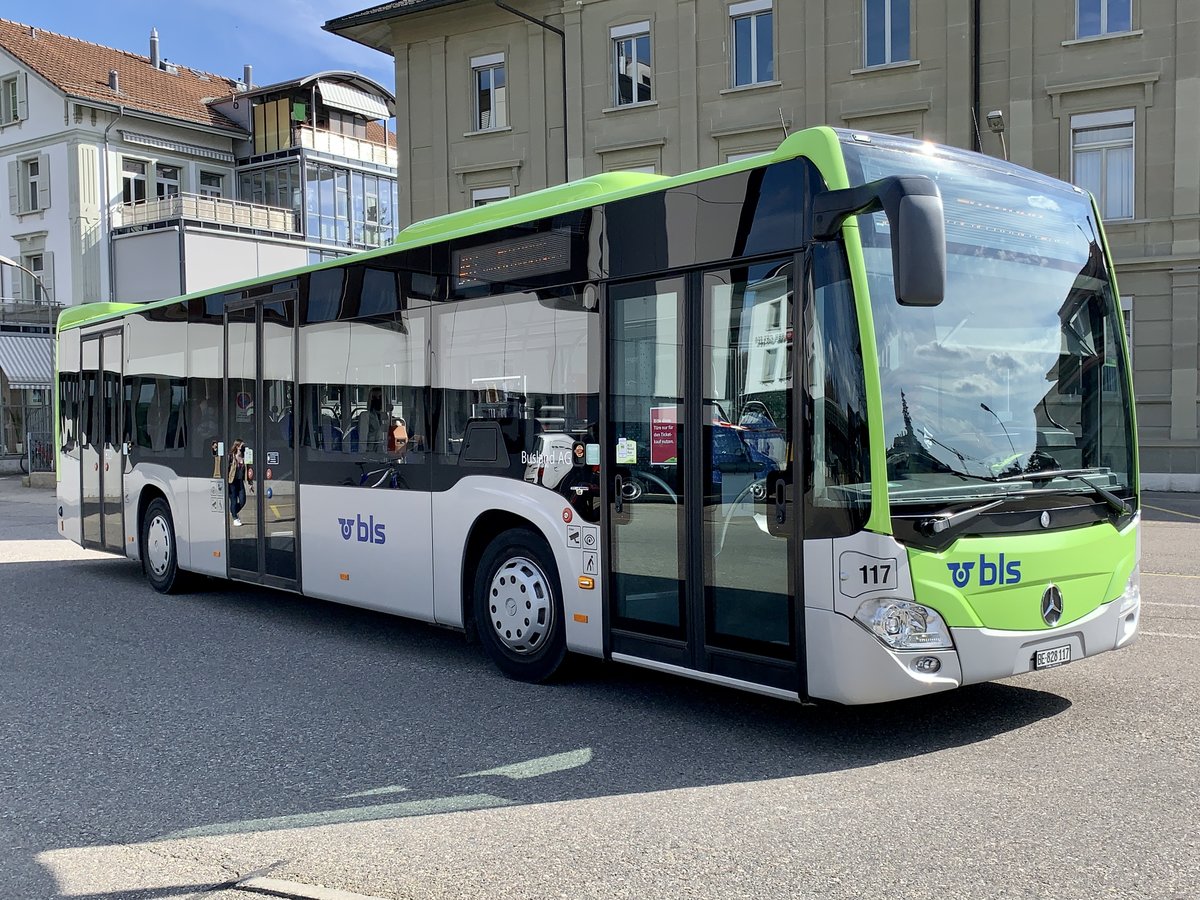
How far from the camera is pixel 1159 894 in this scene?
12.8 feet

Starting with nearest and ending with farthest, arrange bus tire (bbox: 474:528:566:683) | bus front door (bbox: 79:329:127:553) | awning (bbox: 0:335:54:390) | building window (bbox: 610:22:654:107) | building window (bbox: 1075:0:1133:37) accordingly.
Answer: bus tire (bbox: 474:528:566:683), bus front door (bbox: 79:329:127:553), building window (bbox: 1075:0:1133:37), building window (bbox: 610:22:654:107), awning (bbox: 0:335:54:390)

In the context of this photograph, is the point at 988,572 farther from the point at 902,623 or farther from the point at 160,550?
the point at 160,550

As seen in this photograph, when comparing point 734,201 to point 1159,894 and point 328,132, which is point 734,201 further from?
point 328,132

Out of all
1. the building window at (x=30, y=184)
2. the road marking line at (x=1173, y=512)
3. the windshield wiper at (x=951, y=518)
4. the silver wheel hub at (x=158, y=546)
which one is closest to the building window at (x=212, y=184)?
the building window at (x=30, y=184)

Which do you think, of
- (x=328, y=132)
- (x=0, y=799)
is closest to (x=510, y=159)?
(x=328, y=132)

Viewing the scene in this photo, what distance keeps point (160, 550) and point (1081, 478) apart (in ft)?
29.3

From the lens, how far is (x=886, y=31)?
80.1 ft

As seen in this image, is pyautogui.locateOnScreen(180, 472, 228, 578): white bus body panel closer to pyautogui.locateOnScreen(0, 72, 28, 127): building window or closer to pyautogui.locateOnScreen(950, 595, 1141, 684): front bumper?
pyautogui.locateOnScreen(950, 595, 1141, 684): front bumper

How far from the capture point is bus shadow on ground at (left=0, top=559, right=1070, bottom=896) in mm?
5090

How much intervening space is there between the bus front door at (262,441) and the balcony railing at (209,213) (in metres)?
32.9

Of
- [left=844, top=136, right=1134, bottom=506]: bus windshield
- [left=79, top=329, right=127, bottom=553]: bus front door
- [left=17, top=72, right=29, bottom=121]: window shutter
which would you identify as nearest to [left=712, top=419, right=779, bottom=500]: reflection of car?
[left=844, top=136, right=1134, bottom=506]: bus windshield

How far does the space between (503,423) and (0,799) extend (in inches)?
135

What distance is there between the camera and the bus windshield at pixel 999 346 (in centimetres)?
544

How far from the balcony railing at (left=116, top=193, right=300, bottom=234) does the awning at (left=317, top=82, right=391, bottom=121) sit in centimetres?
504
